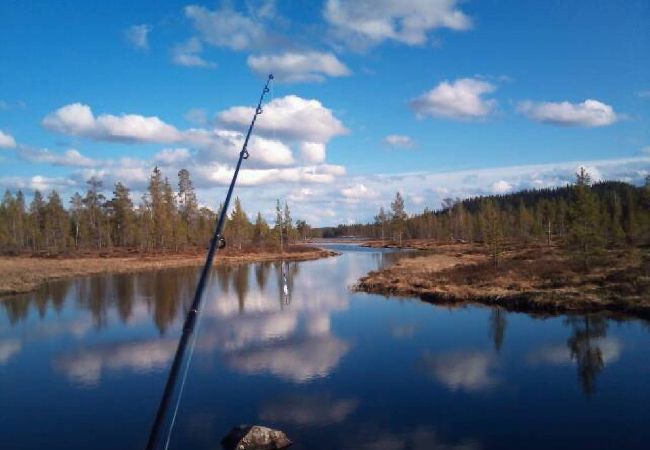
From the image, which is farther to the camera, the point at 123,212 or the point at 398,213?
the point at 398,213

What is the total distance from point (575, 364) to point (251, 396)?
14.3 meters

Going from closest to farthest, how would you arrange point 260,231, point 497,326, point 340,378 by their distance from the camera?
point 340,378 → point 497,326 → point 260,231

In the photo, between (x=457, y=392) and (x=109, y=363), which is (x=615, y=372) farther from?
(x=109, y=363)

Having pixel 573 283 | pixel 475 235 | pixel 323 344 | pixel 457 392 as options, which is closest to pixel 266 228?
pixel 475 235

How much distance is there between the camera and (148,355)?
2533 cm

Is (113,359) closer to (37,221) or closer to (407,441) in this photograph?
(407,441)

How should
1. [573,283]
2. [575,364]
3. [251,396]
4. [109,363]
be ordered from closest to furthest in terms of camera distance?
[251,396]
[575,364]
[109,363]
[573,283]

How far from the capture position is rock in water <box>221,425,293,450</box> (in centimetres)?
1420

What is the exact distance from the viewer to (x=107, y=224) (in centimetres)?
10562

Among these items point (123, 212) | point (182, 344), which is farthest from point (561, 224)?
point (182, 344)

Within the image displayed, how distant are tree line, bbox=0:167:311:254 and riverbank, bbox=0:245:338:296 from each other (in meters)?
10.9

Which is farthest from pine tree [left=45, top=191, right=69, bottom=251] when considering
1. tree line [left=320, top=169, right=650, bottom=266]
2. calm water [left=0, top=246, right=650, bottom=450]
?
tree line [left=320, top=169, right=650, bottom=266]

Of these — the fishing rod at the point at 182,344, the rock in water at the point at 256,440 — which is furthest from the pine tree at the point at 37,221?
the fishing rod at the point at 182,344

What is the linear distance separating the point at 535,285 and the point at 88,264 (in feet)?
210
